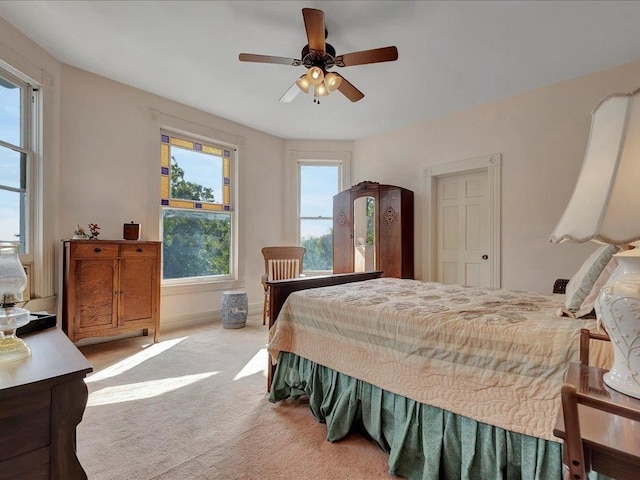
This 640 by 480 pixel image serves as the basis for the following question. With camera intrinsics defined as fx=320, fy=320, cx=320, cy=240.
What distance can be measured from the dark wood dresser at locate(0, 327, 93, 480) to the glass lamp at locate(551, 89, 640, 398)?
131 centimetres

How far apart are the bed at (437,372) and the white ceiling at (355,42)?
2.02m

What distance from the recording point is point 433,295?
213 cm

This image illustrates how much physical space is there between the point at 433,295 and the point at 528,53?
234 cm

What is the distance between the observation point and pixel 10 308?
37.2 inches

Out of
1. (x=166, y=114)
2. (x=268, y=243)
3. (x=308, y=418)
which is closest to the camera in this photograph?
(x=308, y=418)

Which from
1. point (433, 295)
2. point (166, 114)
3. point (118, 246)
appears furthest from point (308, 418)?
→ point (166, 114)

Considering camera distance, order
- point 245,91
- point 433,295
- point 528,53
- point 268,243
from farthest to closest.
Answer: point 268,243
point 245,91
point 528,53
point 433,295

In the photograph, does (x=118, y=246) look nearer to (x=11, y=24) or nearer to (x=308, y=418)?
(x=11, y=24)

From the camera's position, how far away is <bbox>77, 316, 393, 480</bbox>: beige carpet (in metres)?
1.53

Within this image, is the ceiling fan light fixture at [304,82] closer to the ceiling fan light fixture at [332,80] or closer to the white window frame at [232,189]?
the ceiling fan light fixture at [332,80]

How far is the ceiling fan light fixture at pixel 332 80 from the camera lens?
2390 mm

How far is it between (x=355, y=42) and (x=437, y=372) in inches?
102

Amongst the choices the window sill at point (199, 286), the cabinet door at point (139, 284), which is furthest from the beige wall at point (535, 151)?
the cabinet door at point (139, 284)

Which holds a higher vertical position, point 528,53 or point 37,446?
point 528,53
